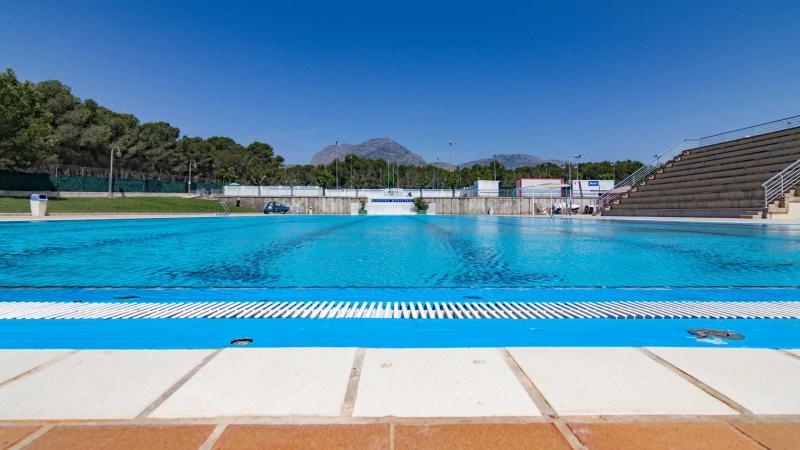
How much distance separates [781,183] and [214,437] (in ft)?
87.0

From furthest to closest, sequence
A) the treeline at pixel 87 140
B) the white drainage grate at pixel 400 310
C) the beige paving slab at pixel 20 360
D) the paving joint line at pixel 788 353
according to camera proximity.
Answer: the treeline at pixel 87 140, the white drainage grate at pixel 400 310, the paving joint line at pixel 788 353, the beige paving slab at pixel 20 360

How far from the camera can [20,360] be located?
232 cm

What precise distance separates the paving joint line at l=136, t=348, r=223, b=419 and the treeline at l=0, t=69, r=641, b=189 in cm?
3797

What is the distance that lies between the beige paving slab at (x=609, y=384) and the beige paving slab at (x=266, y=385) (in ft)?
3.23

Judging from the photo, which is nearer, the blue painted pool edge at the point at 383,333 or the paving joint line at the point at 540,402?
the paving joint line at the point at 540,402

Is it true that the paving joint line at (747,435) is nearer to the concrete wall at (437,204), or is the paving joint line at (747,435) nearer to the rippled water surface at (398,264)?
the rippled water surface at (398,264)

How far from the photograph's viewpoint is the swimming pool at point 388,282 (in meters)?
3.18

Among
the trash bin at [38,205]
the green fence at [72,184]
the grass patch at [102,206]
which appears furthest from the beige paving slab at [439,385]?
the green fence at [72,184]

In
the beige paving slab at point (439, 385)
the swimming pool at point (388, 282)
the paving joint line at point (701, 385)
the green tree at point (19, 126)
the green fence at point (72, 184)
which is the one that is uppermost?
the green tree at point (19, 126)

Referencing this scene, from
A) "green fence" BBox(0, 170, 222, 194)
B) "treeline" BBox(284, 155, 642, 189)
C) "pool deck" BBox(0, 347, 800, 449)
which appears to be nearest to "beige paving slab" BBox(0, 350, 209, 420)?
"pool deck" BBox(0, 347, 800, 449)

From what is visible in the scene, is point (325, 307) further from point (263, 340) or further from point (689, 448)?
point (689, 448)

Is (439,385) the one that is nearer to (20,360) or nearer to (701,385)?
(701,385)

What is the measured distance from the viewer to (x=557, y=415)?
5.60ft

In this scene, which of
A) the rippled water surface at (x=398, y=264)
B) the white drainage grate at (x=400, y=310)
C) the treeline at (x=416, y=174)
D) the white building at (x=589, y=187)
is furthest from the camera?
the treeline at (x=416, y=174)
